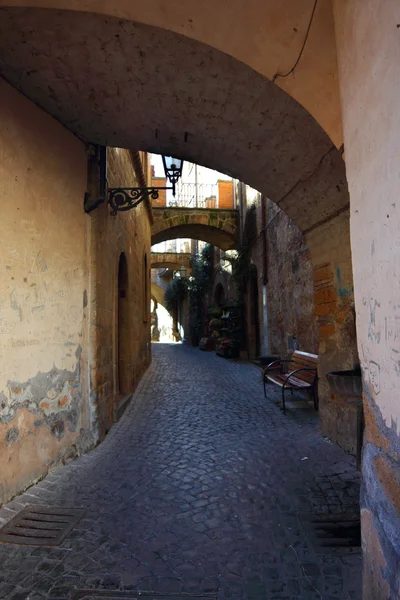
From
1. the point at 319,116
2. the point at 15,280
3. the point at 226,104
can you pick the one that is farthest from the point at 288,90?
the point at 15,280

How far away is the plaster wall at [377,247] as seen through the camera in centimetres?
105

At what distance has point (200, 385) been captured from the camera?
7.38 m

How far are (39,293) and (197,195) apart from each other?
15.0 meters

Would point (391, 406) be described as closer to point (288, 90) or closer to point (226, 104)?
point (288, 90)

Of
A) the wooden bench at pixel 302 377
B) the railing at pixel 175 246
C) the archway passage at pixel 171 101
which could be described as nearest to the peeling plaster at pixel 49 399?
the archway passage at pixel 171 101

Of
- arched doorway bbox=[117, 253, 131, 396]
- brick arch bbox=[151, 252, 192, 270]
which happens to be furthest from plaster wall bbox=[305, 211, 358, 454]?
brick arch bbox=[151, 252, 192, 270]

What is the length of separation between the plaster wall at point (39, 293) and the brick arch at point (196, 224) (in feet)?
27.3

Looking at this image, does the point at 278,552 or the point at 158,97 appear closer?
the point at 278,552

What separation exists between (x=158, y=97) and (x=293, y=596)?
10.7ft

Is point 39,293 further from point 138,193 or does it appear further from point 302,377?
point 302,377

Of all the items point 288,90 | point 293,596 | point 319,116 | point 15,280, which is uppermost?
point 288,90

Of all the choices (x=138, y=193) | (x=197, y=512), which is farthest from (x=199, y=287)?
(x=197, y=512)

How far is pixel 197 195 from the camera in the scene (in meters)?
17.2

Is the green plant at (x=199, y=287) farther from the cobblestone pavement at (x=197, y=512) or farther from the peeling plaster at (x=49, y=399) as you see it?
the peeling plaster at (x=49, y=399)
